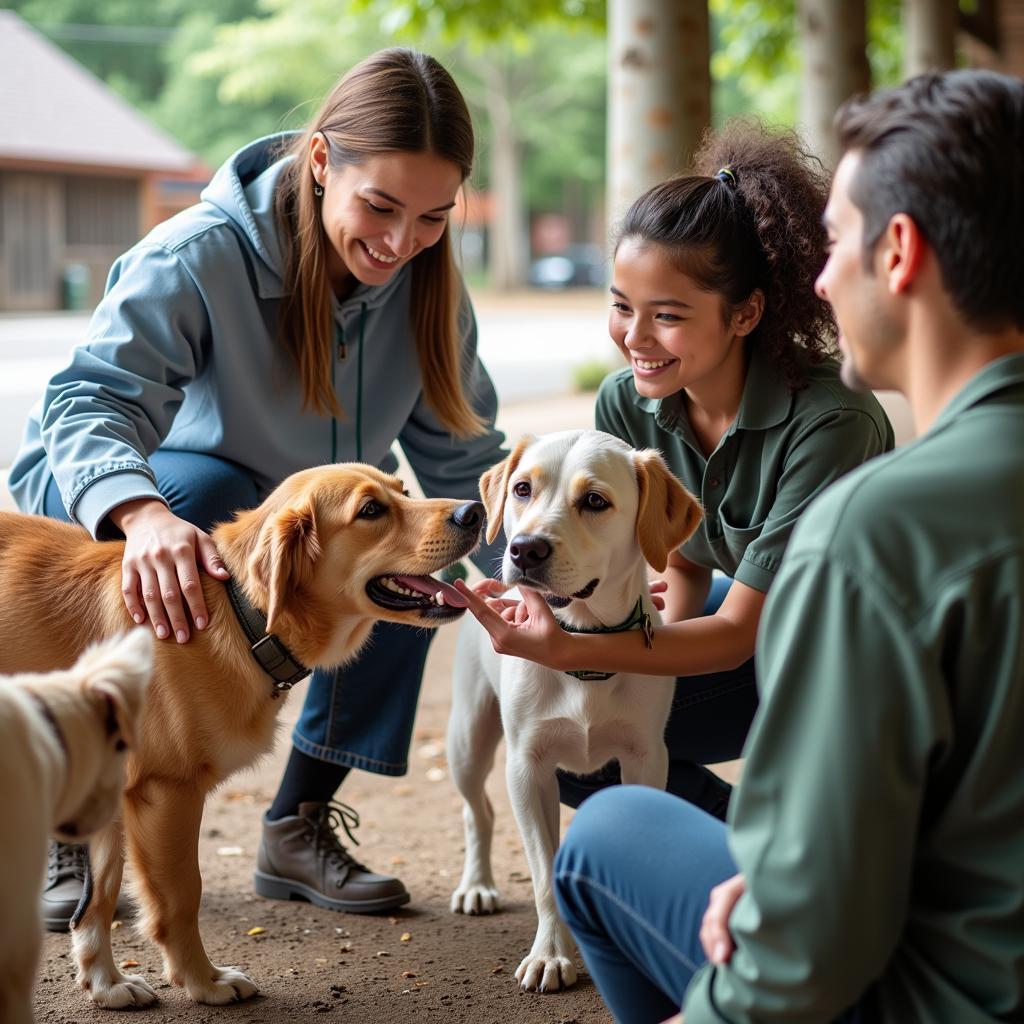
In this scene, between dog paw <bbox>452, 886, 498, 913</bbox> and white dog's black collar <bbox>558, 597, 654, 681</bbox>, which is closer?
white dog's black collar <bbox>558, 597, 654, 681</bbox>

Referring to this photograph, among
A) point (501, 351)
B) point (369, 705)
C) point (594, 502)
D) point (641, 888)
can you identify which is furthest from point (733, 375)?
point (501, 351)

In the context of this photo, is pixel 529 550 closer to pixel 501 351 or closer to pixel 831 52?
pixel 831 52

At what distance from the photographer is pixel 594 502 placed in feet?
9.64

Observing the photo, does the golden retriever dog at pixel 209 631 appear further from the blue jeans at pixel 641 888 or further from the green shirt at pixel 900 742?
the green shirt at pixel 900 742

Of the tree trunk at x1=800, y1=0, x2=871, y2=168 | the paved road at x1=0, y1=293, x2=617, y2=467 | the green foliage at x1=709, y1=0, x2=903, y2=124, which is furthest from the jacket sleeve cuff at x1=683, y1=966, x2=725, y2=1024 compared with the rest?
the green foliage at x1=709, y1=0, x2=903, y2=124

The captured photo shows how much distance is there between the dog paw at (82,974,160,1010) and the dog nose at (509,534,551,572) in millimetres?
1316

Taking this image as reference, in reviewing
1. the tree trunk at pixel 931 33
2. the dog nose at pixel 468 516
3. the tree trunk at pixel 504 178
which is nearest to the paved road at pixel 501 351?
the tree trunk at pixel 931 33

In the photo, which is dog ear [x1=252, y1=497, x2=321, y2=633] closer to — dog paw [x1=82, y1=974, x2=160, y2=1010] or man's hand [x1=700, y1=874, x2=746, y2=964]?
dog paw [x1=82, y1=974, x2=160, y2=1010]

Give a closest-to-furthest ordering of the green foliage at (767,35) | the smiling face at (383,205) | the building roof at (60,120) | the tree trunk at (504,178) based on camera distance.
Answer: the smiling face at (383,205) → the green foliage at (767,35) → the building roof at (60,120) → the tree trunk at (504,178)

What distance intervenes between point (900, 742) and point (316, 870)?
2.50 metres

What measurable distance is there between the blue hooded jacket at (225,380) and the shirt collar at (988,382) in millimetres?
1946

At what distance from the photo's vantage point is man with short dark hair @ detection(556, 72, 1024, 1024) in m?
1.42

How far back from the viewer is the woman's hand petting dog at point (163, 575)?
2793 millimetres

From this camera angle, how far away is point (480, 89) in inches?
1699
